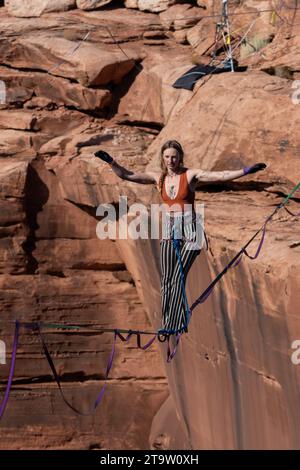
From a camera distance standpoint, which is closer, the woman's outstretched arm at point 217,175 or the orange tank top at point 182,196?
the woman's outstretched arm at point 217,175

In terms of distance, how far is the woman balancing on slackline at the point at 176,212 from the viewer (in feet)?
28.6

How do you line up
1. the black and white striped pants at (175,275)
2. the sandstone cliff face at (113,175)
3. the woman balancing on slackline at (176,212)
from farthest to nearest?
the sandstone cliff face at (113,175), the black and white striped pants at (175,275), the woman balancing on slackline at (176,212)

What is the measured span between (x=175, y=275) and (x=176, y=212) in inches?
28.4

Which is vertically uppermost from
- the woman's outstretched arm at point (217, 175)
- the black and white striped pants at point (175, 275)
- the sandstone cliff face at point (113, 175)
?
the sandstone cliff face at point (113, 175)

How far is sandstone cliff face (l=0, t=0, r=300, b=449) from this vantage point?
1170 centimetres

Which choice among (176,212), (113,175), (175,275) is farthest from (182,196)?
(113,175)

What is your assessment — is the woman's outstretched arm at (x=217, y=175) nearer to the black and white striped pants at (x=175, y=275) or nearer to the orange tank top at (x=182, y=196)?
the orange tank top at (x=182, y=196)

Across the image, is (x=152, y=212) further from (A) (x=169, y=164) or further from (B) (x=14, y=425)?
(B) (x=14, y=425)

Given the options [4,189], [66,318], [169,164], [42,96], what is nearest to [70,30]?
[42,96]

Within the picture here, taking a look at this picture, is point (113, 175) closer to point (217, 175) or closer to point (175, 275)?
point (175, 275)

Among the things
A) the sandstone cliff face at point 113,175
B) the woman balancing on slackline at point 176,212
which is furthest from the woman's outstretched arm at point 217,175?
the sandstone cliff face at point 113,175

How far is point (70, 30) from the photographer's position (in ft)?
50.7
